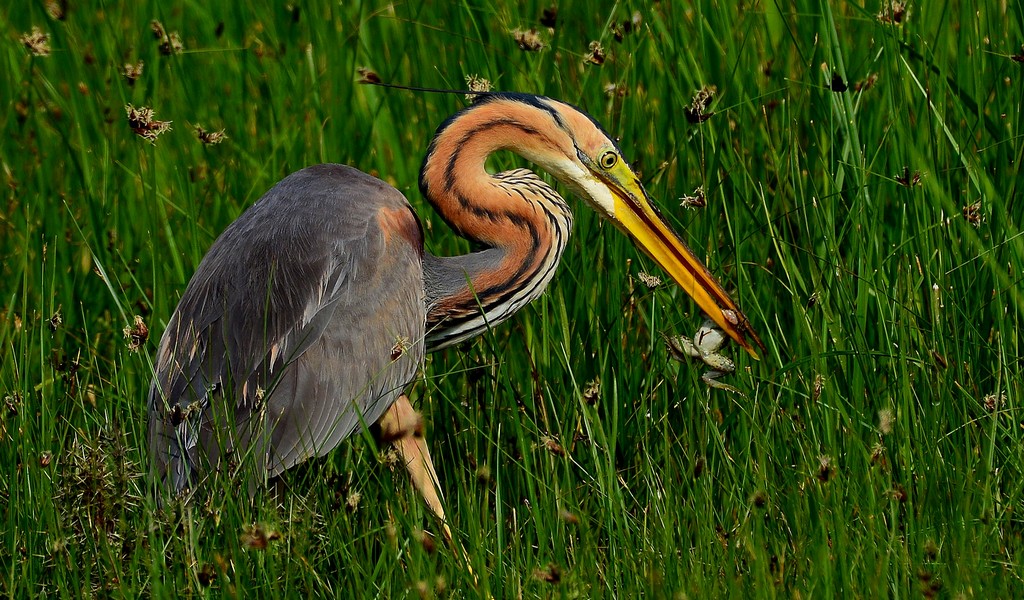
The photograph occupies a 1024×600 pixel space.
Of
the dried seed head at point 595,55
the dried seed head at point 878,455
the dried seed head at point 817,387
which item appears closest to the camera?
the dried seed head at point 878,455

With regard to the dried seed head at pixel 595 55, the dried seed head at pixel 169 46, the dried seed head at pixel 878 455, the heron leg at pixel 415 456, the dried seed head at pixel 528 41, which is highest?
the dried seed head at pixel 169 46

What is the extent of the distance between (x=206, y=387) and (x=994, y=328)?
5.79 feet

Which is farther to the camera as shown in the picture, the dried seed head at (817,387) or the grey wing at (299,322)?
the grey wing at (299,322)

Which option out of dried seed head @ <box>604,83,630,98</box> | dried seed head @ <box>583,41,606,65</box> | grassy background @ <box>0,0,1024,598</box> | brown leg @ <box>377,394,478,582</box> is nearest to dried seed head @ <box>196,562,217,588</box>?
grassy background @ <box>0,0,1024,598</box>

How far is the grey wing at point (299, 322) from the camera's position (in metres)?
2.80

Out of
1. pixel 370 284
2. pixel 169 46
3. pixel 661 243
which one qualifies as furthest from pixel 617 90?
pixel 169 46

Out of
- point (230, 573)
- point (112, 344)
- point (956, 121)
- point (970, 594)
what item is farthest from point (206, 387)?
point (956, 121)

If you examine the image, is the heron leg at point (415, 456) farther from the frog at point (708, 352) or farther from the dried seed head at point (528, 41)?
the dried seed head at point (528, 41)

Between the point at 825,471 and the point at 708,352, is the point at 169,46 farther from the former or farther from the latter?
the point at 825,471

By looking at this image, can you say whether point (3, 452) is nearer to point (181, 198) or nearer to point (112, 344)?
point (112, 344)

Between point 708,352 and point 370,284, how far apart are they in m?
0.82

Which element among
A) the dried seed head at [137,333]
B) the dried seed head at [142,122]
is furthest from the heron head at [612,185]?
the dried seed head at [137,333]

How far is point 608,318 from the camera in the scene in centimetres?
321

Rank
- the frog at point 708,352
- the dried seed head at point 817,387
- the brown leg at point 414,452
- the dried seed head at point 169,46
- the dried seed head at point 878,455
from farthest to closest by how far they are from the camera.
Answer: the dried seed head at point 169,46 < the brown leg at point 414,452 < the frog at point 708,352 < the dried seed head at point 817,387 < the dried seed head at point 878,455
